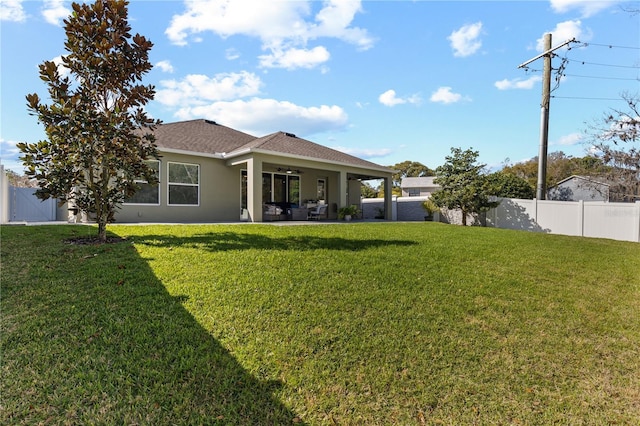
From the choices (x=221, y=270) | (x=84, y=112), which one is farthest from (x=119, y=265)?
(x=84, y=112)

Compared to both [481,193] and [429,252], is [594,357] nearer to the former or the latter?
[429,252]

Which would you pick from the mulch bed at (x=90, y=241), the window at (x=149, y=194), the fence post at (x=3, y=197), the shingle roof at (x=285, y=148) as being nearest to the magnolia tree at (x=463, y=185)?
the shingle roof at (x=285, y=148)

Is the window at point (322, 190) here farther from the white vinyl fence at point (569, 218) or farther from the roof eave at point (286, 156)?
the white vinyl fence at point (569, 218)

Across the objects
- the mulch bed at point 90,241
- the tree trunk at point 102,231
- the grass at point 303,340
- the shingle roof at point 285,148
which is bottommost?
the grass at point 303,340

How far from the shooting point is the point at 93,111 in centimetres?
631

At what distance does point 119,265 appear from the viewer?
4.99 metres

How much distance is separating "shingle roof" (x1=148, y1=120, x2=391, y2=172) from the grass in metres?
7.13

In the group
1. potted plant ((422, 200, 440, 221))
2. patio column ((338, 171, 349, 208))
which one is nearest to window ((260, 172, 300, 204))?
patio column ((338, 171, 349, 208))

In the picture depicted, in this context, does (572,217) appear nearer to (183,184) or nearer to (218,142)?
(218,142)

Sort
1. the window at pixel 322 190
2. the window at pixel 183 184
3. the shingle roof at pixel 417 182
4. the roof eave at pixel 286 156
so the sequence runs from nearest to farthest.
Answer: the roof eave at pixel 286 156, the window at pixel 183 184, the window at pixel 322 190, the shingle roof at pixel 417 182

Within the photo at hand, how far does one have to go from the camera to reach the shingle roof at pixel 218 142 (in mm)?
12414

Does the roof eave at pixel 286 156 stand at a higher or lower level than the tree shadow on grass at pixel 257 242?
higher

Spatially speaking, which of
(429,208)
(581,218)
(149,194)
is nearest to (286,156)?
(149,194)

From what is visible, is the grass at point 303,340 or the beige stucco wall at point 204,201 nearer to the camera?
the grass at point 303,340
